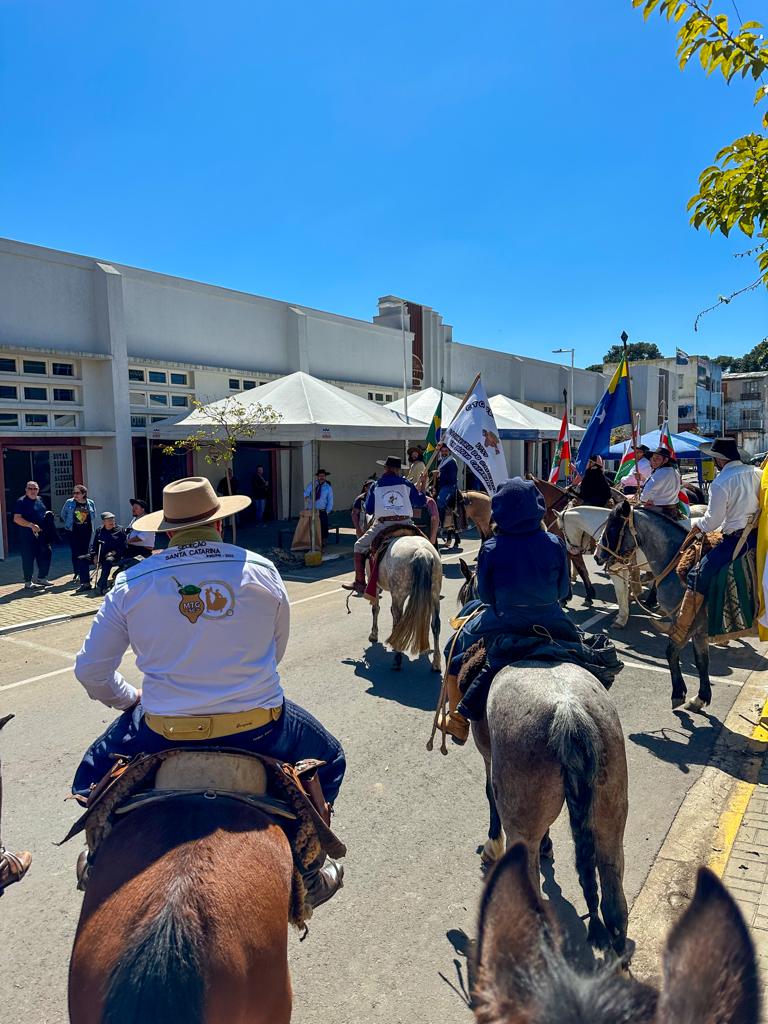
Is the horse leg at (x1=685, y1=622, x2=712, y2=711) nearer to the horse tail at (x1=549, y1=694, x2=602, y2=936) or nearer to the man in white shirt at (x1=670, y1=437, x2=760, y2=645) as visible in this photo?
the man in white shirt at (x1=670, y1=437, x2=760, y2=645)

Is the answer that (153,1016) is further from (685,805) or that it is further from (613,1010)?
(685,805)

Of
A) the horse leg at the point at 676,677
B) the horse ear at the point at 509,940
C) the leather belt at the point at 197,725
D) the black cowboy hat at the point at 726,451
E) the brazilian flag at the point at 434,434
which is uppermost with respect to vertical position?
the brazilian flag at the point at 434,434

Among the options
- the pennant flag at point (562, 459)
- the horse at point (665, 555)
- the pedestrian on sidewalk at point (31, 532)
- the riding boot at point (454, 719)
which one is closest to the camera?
the riding boot at point (454, 719)

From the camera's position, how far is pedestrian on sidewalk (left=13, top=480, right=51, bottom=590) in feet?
39.7

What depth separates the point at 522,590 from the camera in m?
3.82

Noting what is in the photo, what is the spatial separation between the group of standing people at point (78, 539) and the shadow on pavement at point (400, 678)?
208 inches

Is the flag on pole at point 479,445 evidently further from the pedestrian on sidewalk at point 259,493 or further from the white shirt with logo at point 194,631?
the pedestrian on sidewalk at point 259,493

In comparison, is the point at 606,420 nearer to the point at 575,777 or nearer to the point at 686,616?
the point at 686,616

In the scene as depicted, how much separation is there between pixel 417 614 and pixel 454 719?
128 inches

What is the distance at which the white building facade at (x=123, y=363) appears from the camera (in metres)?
15.0

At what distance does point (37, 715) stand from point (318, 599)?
560cm

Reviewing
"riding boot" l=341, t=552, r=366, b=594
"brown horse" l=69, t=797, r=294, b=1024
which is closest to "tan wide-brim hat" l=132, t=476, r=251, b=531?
"brown horse" l=69, t=797, r=294, b=1024

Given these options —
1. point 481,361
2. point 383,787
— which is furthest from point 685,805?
point 481,361

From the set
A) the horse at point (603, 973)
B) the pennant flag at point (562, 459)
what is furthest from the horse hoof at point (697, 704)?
the pennant flag at point (562, 459)
